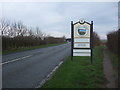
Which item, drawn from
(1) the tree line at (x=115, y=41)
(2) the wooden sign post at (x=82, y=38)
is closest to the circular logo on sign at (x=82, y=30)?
(2) the wooden sign post at (x=82, y=38)

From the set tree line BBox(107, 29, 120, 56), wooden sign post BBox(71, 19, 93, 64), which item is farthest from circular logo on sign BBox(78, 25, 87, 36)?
tree line BBox(107, 29, 120, 56)

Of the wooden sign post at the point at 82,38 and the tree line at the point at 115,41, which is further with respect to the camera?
the wooden sign post at the point at 82,38

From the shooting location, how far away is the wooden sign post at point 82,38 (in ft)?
41.2

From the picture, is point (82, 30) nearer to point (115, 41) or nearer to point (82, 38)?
point (82, 38)

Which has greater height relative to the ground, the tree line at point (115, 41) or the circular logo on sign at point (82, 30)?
the circular logo on sign at point (82, 30)

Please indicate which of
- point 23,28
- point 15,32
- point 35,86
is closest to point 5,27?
point 15,32

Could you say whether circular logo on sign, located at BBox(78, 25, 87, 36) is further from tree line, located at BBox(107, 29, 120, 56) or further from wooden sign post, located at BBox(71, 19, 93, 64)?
tree line, located at BBox(107, 29, 120, 56)

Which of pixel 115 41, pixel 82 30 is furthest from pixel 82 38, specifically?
pixel 115 41

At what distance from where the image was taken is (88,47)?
496 inches

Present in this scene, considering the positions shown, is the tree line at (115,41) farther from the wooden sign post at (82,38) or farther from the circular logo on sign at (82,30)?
the circular logo on sign at (82,30)

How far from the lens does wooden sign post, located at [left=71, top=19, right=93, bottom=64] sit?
41.2 ft

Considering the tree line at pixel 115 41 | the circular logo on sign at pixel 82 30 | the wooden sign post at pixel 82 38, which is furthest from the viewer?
the circular logo on sign at pixel 82 30

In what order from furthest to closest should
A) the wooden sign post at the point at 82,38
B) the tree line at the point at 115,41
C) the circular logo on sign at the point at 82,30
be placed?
the circular logo on sign at the point at 82,30, the wooden sign post at the point at 82,38, the tree line at the point at 115,41

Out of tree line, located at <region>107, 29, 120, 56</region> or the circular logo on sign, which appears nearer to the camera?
tree line, located at <region>107, 29, 120, 56</region>
